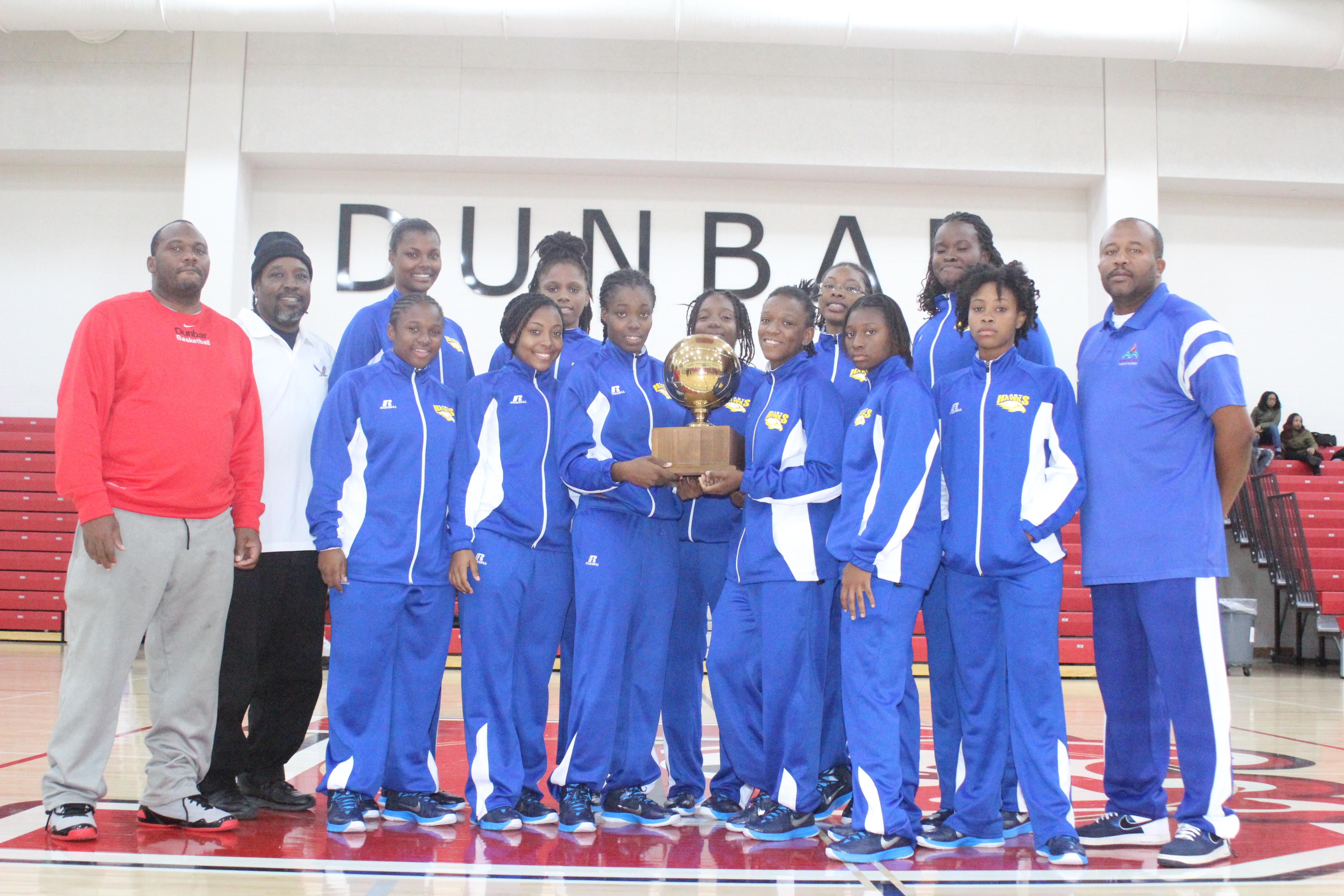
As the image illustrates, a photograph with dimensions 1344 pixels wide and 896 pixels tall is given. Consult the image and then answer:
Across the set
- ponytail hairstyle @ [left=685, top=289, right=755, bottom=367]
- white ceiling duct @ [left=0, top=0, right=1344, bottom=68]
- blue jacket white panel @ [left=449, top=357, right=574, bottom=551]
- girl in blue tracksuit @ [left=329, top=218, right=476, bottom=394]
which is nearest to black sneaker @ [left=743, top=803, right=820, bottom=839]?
blue jacket white panel @ [left=449, top=357, right=574, bottom=551]

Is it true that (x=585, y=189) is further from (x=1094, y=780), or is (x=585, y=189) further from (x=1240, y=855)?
(x=1240, y=855)

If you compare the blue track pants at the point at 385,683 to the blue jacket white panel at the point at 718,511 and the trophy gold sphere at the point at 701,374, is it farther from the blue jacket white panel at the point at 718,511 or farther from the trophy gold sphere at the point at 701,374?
the trophy gold sphere at the point at 701,374

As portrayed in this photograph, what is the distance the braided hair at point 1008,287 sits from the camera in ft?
11.6

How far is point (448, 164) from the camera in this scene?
42.0ft

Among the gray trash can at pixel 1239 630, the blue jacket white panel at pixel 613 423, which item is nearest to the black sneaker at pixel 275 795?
the blue jacket white panel at pixel 613 423

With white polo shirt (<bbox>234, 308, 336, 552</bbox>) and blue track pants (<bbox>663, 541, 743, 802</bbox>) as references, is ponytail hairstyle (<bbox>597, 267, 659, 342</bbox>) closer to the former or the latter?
blue track pants (<bbox>663, 541, 743, 802</bbox>)

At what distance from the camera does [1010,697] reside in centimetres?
331

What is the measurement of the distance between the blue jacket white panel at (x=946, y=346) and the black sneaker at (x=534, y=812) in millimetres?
1975

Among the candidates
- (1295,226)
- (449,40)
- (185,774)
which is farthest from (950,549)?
(1295,226)

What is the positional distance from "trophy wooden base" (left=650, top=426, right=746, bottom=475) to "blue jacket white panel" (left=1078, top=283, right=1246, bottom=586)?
1.23 m

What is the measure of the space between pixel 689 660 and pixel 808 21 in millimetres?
9126

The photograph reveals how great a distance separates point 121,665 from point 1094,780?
12.9ft

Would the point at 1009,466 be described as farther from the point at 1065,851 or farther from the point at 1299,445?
the point at 1299,445

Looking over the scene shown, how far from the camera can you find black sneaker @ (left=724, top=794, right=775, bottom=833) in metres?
3.51
